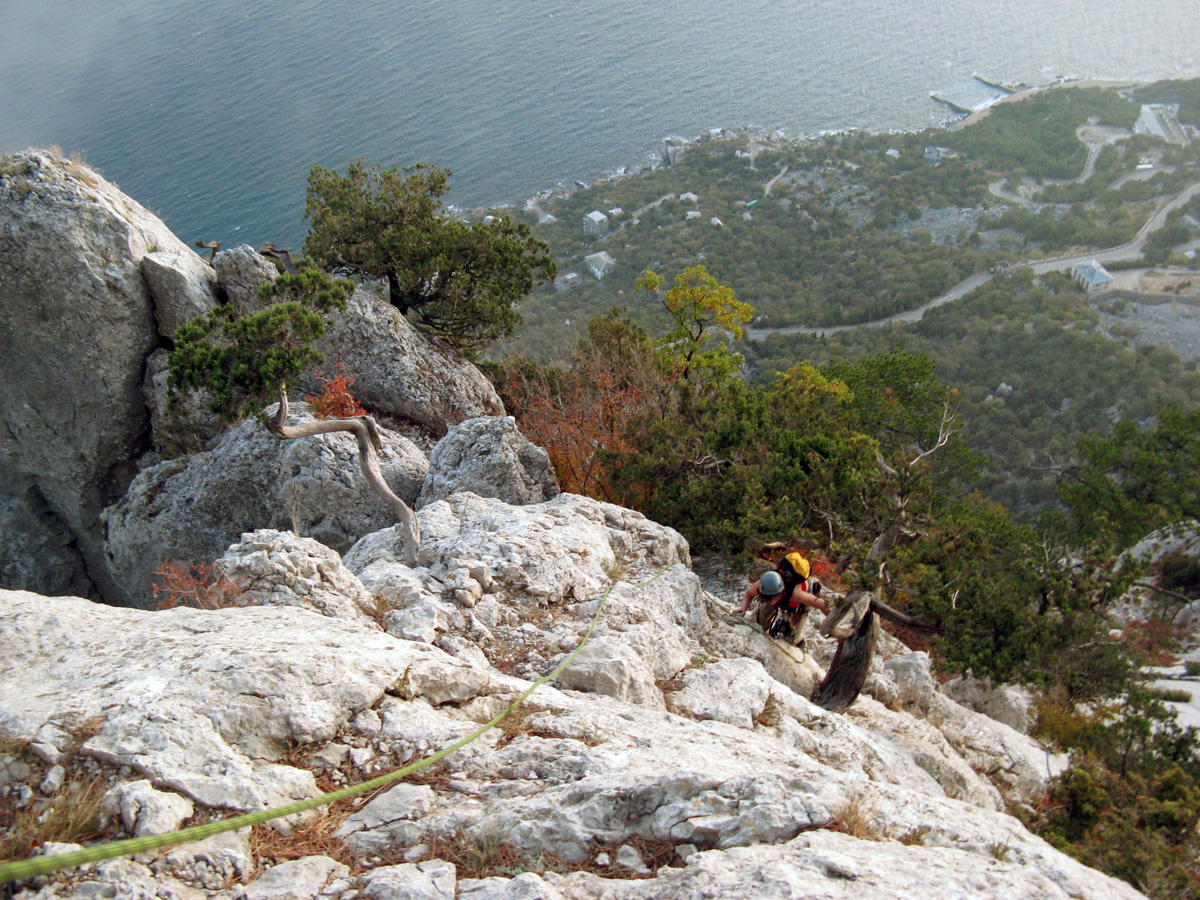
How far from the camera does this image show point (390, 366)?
18656 mm

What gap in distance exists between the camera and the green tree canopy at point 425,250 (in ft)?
69.1

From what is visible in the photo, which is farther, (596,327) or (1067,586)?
(596,327)

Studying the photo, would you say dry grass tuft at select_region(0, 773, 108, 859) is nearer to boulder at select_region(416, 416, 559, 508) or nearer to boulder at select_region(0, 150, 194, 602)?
boulder at select_region(416, 416, 559, 508)

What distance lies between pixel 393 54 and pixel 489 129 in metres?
27.8

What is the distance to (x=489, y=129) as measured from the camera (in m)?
98.2

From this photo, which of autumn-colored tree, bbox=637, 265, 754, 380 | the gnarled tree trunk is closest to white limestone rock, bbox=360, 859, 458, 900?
the gnarled tree trunk

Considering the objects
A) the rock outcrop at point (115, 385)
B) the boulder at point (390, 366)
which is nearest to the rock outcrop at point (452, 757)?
the rock outcrop at point (115, 385)

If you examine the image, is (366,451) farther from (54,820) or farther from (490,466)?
(54,820)

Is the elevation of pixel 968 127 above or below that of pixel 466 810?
below

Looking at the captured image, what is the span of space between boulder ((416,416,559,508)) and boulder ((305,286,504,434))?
3431 mm

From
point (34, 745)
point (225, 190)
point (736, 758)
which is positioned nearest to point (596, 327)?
point (736, 758)

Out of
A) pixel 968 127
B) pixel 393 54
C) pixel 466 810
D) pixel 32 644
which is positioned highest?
pixel 393 54

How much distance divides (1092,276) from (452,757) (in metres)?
90.5

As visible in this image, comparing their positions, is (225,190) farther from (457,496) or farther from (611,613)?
(611,613)
